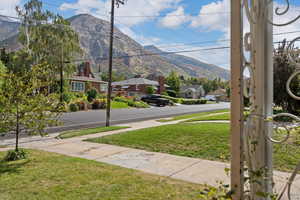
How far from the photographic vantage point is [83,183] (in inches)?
145

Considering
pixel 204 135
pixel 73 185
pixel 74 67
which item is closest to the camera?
pixel 73 185

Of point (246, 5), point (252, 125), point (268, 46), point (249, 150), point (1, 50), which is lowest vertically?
→ point (249, 150)

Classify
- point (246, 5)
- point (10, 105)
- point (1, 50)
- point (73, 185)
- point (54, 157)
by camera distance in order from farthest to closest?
point (1, 50), point (54, 157), point (10, 105), point (73, 185), point (246, 5)

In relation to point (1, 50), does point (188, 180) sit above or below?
below

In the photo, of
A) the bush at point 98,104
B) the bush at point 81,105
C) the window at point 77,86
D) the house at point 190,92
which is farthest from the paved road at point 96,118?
the house at point 190,92

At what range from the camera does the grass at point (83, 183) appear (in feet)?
10.5

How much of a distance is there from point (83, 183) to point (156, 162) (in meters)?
1.90

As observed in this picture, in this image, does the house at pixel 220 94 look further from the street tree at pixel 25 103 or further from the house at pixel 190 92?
the street tree at pixel 25 103

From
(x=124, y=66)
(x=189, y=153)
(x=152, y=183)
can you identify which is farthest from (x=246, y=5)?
(x=124, y=66)

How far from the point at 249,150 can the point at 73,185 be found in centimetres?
290

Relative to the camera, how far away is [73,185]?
11.8 ft

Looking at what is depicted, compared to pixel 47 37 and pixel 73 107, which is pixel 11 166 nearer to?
pixel 73 107

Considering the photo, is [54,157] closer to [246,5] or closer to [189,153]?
[189,153]

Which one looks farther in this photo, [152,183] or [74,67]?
[74,67]
